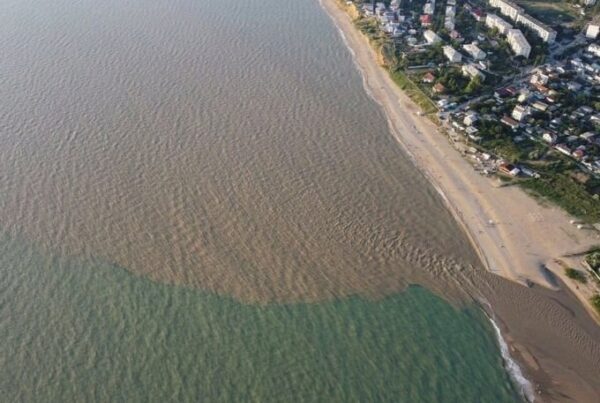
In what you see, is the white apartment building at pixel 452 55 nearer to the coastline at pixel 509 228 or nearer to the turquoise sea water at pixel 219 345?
the coastline at pixel 509 228

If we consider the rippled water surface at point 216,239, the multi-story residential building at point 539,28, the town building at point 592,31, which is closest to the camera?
the rippled water surface at point 216,239

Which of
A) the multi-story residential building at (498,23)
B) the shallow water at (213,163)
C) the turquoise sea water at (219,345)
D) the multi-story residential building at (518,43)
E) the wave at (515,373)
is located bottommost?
the wave at (515,373)

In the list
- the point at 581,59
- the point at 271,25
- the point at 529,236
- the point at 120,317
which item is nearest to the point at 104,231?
the point at 120,317

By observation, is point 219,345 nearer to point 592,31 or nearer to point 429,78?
point 429,78

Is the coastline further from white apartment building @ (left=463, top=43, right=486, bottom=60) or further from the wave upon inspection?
A: white apartment building @ (left=463, top=43, right=486, bottom=60)

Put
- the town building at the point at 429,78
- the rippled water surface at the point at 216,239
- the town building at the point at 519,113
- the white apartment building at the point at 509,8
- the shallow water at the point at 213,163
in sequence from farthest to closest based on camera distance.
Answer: the white apartment building at the point at 509,8 < the town building at the point at 429,78 < the town building at the point at 519,113 < the shallow water at the point at 213,163 < the rippled water surface at the point at 216,239

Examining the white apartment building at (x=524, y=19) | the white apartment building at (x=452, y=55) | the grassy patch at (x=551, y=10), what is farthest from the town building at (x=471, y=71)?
the grassy patch at (x=551, y=10)

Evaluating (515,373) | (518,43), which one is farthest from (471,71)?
(515,373)
